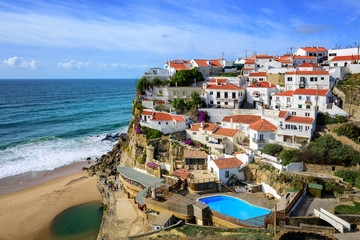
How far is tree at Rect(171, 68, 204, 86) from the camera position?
177 ft

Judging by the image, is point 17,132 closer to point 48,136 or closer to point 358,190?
point 48,136

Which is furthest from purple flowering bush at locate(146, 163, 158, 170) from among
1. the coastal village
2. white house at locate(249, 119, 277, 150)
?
white house at locate(249, 119, 277, 150)

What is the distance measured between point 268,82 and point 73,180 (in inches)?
1499

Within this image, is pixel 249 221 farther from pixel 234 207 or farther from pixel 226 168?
pixel 226 168

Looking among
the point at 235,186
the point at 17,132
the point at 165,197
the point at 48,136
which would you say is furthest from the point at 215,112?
the point at 17,132

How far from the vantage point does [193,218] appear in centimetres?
2639

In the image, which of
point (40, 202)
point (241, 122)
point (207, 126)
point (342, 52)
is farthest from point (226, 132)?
point (342, 52)

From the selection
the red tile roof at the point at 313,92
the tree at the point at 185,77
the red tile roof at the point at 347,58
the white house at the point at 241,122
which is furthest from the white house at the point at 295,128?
the red tile roof at the point at 347,58

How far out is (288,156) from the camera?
1222 inches

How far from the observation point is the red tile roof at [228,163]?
3179 cm

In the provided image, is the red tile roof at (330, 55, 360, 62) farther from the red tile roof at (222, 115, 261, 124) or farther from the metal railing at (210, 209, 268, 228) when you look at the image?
the metal railing at (210, 209, 268, 228)

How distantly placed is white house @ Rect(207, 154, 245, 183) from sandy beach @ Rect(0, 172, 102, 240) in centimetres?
1671

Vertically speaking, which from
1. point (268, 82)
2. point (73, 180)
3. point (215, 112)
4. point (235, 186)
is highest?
point (268, 82)

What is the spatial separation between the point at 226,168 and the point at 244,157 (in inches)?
117
